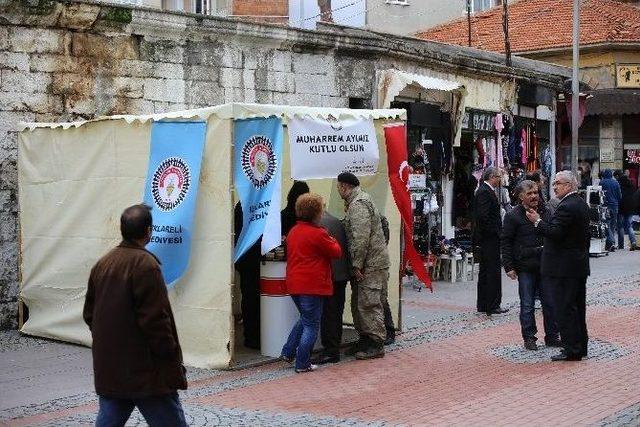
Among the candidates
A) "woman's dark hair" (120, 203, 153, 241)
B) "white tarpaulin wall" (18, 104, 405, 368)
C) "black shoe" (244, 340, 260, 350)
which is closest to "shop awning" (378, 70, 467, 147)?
"white tarpaulin wall" (18, 104, 405, 368)

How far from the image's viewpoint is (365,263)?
34.8 feet

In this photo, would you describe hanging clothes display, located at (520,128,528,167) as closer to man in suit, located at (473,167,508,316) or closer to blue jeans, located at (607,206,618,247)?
blue jeans, located at (607,206,618,247)

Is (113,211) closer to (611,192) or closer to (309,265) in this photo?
(309,265)

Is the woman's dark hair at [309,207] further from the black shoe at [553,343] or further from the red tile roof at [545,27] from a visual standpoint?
the red tile roof at [545,27]

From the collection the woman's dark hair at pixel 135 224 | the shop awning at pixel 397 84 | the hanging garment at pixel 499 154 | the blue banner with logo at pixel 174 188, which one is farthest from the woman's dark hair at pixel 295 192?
the hanging garment at pixel 499 154

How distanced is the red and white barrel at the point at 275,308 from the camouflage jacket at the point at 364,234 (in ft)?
2.35

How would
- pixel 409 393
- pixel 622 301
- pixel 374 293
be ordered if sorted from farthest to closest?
1. pixel 622 301
2. pixel 374 293
3. pixel 409 393

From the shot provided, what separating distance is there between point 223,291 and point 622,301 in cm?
710

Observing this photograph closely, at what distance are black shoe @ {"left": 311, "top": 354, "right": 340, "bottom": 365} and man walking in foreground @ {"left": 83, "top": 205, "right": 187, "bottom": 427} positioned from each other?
15.2 ft

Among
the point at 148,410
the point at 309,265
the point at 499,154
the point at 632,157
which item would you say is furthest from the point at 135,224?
the point at 632,157

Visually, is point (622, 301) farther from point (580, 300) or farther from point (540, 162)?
point (540, 162)

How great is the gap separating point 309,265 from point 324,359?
118 centimetres

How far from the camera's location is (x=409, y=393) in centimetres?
912

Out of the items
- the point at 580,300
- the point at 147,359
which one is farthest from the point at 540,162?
the point at 147,359
